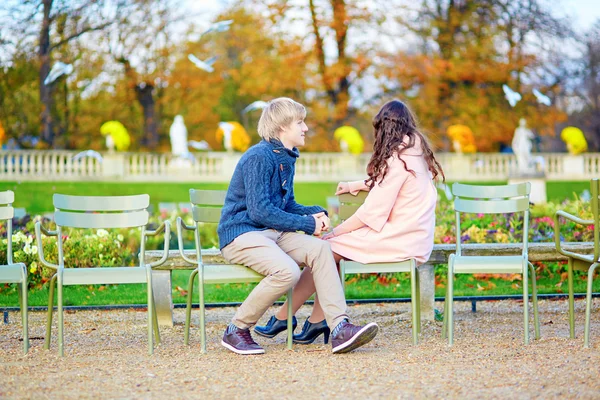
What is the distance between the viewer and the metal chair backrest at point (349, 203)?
5397 mm

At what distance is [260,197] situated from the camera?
4.63m

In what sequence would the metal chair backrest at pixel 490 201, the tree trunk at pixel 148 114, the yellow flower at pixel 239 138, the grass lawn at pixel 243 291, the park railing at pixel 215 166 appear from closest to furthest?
the metal chair backrest at pixel 490 201
the grass lawn at pixel 243 291
the park railing at pixel 215 166
the yellow flower at pixel 239 138
the tree trunk at pixel 148 114

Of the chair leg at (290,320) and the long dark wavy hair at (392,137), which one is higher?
the long dark wavy hair at (392,137)

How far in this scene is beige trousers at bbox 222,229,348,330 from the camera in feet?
15.2

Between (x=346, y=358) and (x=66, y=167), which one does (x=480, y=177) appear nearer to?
(x=66, y=167)

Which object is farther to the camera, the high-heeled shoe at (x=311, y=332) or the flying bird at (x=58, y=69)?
the flying bird at (x=58, y=69)

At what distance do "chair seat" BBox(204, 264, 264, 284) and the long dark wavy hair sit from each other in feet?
2.96

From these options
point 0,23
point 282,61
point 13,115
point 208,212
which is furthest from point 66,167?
point 208,212

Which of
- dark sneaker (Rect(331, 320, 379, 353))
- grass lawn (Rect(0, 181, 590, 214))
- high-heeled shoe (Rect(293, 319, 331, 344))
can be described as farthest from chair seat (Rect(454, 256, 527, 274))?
grass lawn (Rect(0, 181, 590, 214))

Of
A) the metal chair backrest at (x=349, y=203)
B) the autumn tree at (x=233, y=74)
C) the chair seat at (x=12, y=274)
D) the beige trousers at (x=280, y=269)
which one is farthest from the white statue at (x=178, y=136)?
the beige trousers at (x=280, y=269)

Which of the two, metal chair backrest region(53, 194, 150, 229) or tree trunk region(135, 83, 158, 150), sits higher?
tree trunk region(135, 83, 158, 150)

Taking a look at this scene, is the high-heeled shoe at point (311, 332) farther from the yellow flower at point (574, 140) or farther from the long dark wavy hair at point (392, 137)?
the yellow flower at point (574, 140)

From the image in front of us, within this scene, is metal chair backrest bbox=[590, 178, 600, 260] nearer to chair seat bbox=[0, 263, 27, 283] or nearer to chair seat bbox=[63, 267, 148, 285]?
chair seat bbox=[63, 267, 148, 285]

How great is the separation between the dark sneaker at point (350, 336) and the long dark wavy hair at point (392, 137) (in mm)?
895
